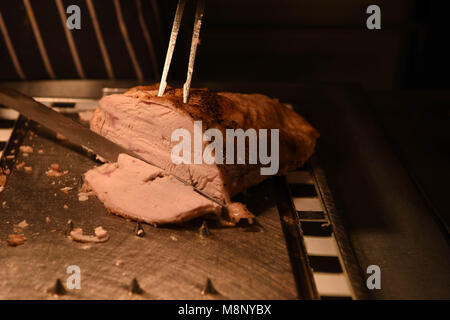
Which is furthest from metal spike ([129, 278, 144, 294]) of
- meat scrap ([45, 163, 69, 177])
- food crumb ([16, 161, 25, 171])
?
food crumb ([16, 161, 25, 171])

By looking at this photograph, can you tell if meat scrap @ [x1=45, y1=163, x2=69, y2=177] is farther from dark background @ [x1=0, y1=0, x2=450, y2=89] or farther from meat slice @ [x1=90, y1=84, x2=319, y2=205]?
dark background @ [x1=0, y1=0, x2=450, y2=89]

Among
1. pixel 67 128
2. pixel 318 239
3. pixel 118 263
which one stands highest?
pixel 67 128

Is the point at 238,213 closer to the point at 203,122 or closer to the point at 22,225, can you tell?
the point at 203,122

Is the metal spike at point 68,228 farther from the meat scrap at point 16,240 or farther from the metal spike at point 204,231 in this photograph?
the metal spike at point 204,231

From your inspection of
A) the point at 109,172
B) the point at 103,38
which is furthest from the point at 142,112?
the point at 103,38

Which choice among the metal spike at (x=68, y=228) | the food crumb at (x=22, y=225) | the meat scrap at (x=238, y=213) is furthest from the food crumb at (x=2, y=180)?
the meat scrap at (x=238, y=213)

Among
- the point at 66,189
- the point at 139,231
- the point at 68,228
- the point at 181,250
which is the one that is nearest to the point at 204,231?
the point at 181,250
